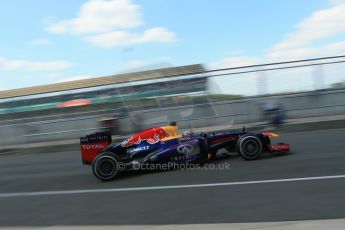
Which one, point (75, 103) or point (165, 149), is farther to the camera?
point (75, 103)

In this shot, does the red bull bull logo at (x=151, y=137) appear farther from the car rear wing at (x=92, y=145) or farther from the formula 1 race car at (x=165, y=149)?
the car rear wing at (x=92, y=145)

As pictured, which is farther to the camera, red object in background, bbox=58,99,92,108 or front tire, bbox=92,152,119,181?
red object in background, bbox=58,99,92,108

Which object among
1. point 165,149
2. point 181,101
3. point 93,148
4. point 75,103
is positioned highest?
point 75,103

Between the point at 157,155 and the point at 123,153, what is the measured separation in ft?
2.34

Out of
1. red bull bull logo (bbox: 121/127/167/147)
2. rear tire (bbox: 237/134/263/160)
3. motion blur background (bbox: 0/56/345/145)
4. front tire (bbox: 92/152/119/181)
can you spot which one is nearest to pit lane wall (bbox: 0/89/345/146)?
motion blur background (bbox: 0/56/345/145)

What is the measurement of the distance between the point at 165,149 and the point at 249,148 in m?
1.68

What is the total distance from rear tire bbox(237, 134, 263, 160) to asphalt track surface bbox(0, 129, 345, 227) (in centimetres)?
14

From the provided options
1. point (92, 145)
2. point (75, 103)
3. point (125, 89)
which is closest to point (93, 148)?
point (92, 145)

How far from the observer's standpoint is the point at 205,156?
9188 mm

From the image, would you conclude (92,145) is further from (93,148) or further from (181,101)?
(181,101)

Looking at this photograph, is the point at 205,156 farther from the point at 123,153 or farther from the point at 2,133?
the point at 2,133

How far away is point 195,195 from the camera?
22.9 ft

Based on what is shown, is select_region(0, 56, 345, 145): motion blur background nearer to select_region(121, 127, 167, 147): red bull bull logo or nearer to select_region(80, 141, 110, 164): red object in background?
select_region(121, 127, 167, 147): red bull bull logo

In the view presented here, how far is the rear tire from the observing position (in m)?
9.00
